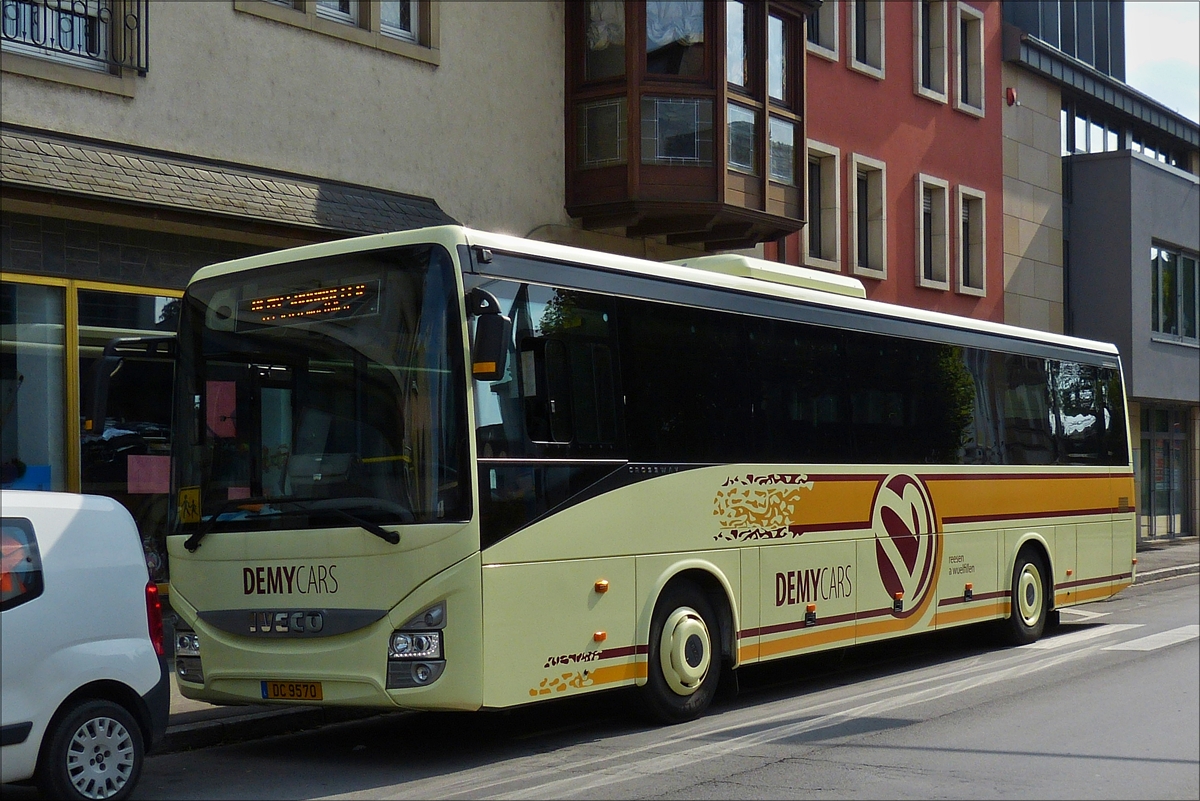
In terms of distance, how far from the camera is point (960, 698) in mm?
11195

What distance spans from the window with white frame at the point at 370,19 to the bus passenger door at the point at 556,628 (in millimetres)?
8331

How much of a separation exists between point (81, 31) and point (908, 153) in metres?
17.7

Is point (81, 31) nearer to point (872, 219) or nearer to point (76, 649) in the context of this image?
point (76, 649)

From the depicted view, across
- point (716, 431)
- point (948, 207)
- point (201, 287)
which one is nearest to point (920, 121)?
point (948, 207)

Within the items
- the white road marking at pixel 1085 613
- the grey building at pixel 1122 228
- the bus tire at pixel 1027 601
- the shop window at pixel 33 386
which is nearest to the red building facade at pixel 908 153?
the grey building at pixel 1122 228

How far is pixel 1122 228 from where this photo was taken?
33.0 metres

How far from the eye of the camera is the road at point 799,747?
25.9 ft

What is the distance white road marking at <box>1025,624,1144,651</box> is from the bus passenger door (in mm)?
6940

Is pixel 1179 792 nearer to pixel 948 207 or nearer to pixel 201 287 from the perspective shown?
pixel 201 287

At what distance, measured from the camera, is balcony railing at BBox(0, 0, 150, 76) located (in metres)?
13.0

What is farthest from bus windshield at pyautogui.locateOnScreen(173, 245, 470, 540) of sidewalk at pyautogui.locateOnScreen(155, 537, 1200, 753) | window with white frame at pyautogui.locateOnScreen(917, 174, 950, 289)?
window with white frame at pyautogui.locateOnScreen(917, 174, 950, 289)

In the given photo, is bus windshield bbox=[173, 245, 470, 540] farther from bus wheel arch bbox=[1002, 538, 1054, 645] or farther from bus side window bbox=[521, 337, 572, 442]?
bus wheel arch bbox=[1002, 538, 1054, 645]

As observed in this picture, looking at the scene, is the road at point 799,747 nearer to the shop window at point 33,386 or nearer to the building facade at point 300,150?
Result: the building facade at point 300,150

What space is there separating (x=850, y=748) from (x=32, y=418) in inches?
320
